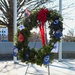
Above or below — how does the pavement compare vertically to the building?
below

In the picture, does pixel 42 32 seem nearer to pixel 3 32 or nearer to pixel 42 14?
pixel 42 14

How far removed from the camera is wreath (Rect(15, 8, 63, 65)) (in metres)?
6.88

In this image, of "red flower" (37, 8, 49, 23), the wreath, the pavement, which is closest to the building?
the pavement

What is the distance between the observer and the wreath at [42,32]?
6875 millimetres

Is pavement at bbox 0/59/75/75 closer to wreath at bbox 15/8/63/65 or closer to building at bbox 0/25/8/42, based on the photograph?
wreath at bbox 15/8/63/65

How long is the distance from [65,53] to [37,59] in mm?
5990

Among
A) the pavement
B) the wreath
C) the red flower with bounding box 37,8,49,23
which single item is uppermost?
the red flower with bounding box 37,8,49,23

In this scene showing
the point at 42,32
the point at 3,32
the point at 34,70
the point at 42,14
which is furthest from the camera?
the point at 3,32

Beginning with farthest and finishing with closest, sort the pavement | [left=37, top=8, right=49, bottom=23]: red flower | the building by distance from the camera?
the building → the pavement → [left=37, top=8, right=49, bottom=23]: red flower

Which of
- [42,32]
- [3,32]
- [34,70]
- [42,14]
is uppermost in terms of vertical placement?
[42,14]

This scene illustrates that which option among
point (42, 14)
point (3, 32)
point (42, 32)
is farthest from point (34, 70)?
point (3, 32)

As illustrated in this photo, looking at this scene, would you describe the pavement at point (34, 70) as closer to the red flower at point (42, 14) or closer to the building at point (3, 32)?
the red flower at point (42, 14)

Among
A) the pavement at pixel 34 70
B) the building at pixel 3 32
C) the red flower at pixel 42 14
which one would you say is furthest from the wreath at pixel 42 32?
the building at pixel 3 32

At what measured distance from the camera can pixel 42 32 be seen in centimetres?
731
